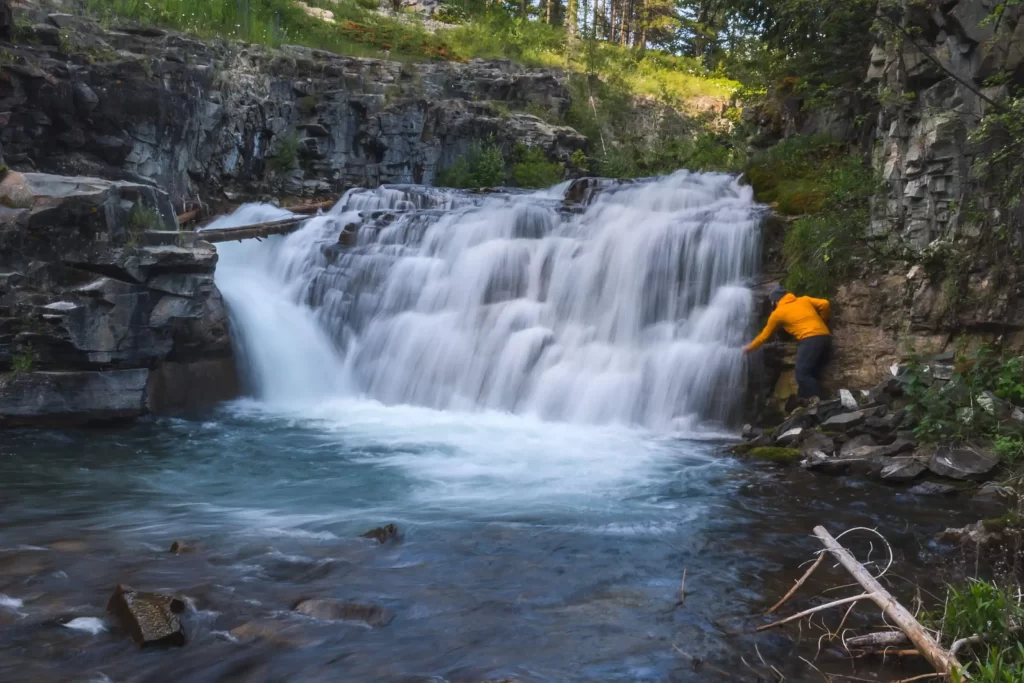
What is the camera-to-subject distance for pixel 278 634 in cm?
465

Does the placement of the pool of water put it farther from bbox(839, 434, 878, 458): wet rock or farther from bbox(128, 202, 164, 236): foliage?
bbox(128, 202, 164, 236): foliage

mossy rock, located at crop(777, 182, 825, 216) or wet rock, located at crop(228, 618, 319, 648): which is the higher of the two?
mossy rock, located at crop(777, 182, 825, 216)

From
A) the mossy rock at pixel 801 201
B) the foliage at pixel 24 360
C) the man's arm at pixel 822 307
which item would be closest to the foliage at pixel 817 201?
the mossy rock at pixel 801 201

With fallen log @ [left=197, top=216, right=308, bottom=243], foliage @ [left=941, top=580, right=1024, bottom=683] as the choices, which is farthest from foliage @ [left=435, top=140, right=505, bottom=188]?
foliage @ [left=941, top=580, right=1024, bottom=683]

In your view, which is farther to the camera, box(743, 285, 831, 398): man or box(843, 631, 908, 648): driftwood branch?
box(743, 285, 831, 398): man

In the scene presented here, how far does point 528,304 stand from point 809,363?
15.6ft

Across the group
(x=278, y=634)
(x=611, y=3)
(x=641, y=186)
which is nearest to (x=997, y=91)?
(x=641, y=186)

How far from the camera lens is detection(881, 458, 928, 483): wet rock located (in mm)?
8320

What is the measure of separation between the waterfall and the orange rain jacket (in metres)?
0.62

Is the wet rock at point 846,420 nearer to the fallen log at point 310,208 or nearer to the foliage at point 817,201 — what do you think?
the foliage at point 817,201

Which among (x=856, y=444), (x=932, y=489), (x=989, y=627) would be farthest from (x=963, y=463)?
(x=989, y=627)

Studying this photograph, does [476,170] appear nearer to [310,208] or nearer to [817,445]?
[310,208]

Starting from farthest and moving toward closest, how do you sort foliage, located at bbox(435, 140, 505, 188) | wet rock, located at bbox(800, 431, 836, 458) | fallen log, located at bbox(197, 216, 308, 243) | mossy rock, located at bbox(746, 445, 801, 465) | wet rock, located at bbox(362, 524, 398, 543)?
foliage, located at bbox(435, 140, 505, 188), fallen log, located at bbox(197, 216, 308, 243), mossy rock, located at bbox(746, 445, 801, 465), wet rock, located at bbox(800, 431, 836, 458), wet rock, located at bbox(362, 524, 398, 543)

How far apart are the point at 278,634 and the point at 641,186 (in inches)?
535
